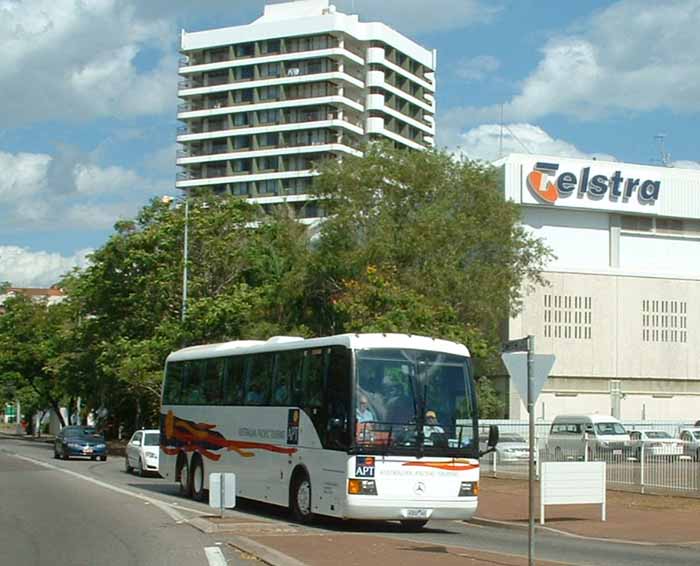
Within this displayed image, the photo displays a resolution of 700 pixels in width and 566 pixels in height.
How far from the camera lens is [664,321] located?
70.5m

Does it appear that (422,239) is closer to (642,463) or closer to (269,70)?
(642,463)

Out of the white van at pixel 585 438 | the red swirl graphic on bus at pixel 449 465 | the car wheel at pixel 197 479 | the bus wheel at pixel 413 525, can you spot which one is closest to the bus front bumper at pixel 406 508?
the red swirl graphic on bus at pixel 449 465

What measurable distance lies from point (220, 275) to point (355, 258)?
31.5ft

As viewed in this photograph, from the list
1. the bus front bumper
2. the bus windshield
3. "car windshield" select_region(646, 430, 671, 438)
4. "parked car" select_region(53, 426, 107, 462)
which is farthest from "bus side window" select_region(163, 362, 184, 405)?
"car windshield" select_region(646, 430, 671, 438)

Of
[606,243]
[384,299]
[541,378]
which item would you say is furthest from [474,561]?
[606,243]

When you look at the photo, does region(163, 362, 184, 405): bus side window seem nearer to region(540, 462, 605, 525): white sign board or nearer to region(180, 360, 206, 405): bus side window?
region(180, 360, 206, 405): bus side window

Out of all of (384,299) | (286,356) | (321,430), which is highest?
(384,299)

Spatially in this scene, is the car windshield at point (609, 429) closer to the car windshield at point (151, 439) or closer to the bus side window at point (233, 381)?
the car windshield at point (151, 439)

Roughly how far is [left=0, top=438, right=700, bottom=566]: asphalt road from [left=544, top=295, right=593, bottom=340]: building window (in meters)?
43.1

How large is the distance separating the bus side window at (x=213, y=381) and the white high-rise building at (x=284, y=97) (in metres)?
79.5

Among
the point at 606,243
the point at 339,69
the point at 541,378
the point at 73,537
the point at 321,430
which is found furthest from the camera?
the point at 339,69

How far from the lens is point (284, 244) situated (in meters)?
55.8

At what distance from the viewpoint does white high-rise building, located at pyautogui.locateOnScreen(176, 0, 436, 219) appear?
107 m

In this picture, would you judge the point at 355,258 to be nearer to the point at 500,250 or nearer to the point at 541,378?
the point at 500,250
